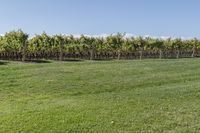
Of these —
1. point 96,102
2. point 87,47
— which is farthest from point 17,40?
point 96,102

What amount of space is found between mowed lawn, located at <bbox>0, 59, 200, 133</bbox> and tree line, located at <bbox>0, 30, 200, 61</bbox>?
15663mm

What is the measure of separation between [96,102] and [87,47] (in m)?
38.3

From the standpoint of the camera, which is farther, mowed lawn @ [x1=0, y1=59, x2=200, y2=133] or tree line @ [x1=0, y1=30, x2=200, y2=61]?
tree line @ [x1=0, y1=30, x2=200, y2=61]

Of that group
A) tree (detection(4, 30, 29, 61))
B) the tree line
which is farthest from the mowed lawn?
tree (detection(4, 30, 29, 61))

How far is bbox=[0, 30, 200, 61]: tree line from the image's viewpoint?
4209 cm

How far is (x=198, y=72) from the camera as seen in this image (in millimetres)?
24578

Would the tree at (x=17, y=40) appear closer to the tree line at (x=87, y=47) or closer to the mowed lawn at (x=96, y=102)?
the tree line at (x=87, y=47)

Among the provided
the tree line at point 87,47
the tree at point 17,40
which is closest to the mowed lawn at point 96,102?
the tree line at point 87,47

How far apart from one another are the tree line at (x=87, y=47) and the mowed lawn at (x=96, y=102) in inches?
617

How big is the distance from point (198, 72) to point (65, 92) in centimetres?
1066

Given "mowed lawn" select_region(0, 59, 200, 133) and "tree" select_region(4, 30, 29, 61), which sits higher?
"tree" select_region(4, 30, 29, 61)

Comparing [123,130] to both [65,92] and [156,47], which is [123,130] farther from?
[156,47]

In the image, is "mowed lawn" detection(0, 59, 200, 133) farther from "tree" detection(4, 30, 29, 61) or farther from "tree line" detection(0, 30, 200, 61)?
"tree" detection(4, 30, 29, 61)

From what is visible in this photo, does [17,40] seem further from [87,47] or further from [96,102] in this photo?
[96,102]
